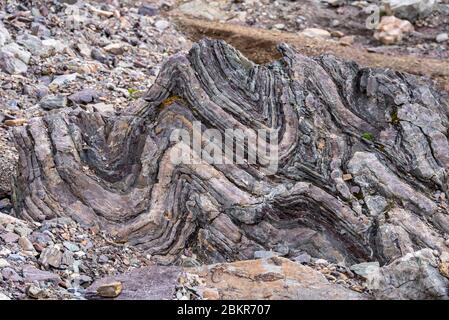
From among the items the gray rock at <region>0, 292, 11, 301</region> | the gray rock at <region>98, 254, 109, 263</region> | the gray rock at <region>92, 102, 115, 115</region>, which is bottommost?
the gray rock at <region>98, 254, 109, 263</region>

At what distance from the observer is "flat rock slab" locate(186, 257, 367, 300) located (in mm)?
6992

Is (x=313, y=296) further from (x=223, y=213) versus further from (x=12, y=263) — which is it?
(x=12, y=263)

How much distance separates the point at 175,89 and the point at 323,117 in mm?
2163

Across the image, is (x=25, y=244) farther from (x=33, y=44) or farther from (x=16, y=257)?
(x=33, y=44)

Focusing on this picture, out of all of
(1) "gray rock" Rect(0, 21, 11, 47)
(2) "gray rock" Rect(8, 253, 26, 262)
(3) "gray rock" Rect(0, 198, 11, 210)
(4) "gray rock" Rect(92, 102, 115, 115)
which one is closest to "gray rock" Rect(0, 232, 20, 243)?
(2) "gray rock" Rect(8, 253, 26, 262)

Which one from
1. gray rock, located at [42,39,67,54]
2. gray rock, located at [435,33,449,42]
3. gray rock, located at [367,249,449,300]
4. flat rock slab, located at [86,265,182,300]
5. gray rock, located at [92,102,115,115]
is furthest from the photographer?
gray rock, located at [435,33,449,42]

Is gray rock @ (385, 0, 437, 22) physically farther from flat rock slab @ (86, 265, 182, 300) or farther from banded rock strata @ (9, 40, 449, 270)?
flat rock slab @ (86, 265, 182, 300)

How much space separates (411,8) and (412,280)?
475 inches

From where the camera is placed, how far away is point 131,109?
10047 mm

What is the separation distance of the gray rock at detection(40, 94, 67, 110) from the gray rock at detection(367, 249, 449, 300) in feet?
22.4

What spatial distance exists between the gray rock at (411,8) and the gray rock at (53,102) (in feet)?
30.6

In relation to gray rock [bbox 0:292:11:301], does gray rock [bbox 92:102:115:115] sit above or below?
above

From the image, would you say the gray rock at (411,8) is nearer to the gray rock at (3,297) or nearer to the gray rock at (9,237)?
the gray rock at (9,237)

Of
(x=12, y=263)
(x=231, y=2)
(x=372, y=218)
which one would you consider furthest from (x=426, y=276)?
(x=231, y=2)
